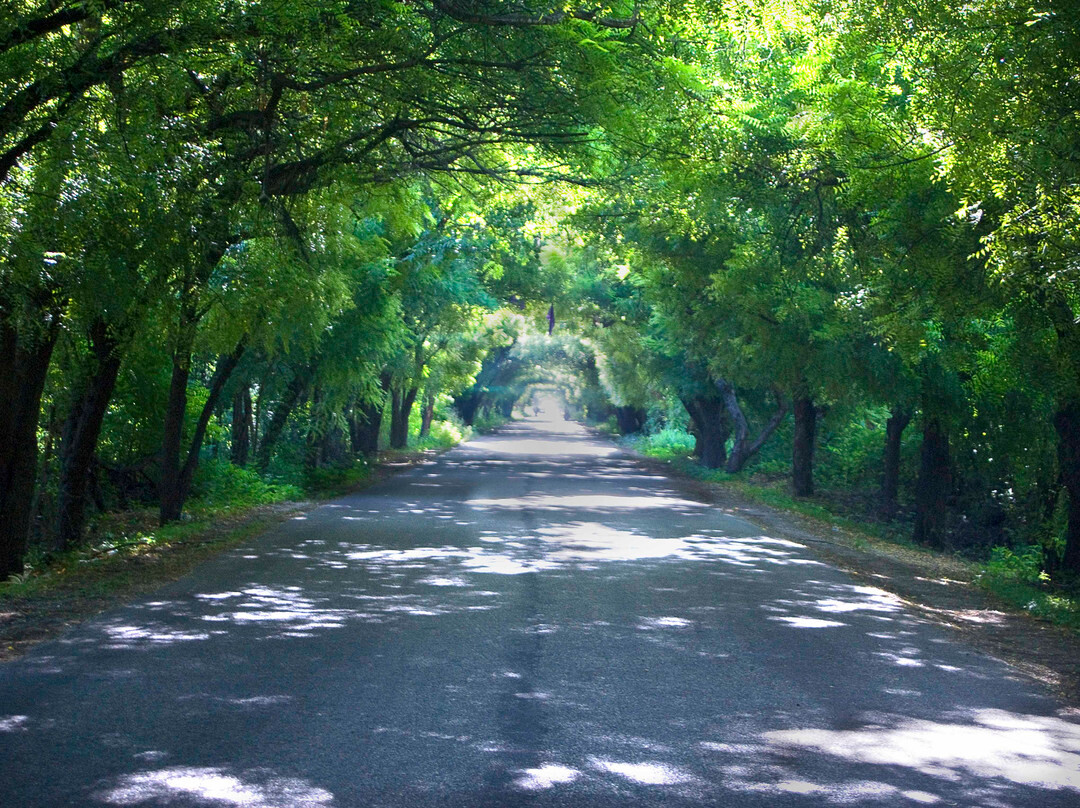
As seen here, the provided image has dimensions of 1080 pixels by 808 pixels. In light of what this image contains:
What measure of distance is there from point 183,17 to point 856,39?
22.7ft

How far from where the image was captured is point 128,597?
402 inches

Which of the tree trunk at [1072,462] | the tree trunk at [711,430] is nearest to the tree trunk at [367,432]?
the tree trunk at [711,430]

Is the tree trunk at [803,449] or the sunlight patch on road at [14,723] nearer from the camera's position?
the sunlight patch on road at [14,723]

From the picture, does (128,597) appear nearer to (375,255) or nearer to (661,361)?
(375,255)

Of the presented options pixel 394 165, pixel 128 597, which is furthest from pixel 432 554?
pixel 394 165

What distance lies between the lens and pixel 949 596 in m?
11.9

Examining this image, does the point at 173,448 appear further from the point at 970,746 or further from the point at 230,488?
the point at 970,746

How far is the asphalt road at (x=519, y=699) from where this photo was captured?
5215 millimetres

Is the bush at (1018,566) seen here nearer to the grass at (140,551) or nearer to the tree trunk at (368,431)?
the grass at (140,551)

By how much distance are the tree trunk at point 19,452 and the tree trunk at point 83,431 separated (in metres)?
1.22

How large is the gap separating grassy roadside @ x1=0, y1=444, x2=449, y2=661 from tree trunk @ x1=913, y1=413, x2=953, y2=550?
41.2 ft

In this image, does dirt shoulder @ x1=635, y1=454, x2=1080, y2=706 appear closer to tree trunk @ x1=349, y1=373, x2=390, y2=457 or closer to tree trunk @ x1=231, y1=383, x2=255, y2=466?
tree trunk @ x1=231, y1=383, x2=255, y2=466

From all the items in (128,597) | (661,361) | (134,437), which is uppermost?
(661,361)

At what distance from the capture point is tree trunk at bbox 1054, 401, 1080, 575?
14375 millimetres
